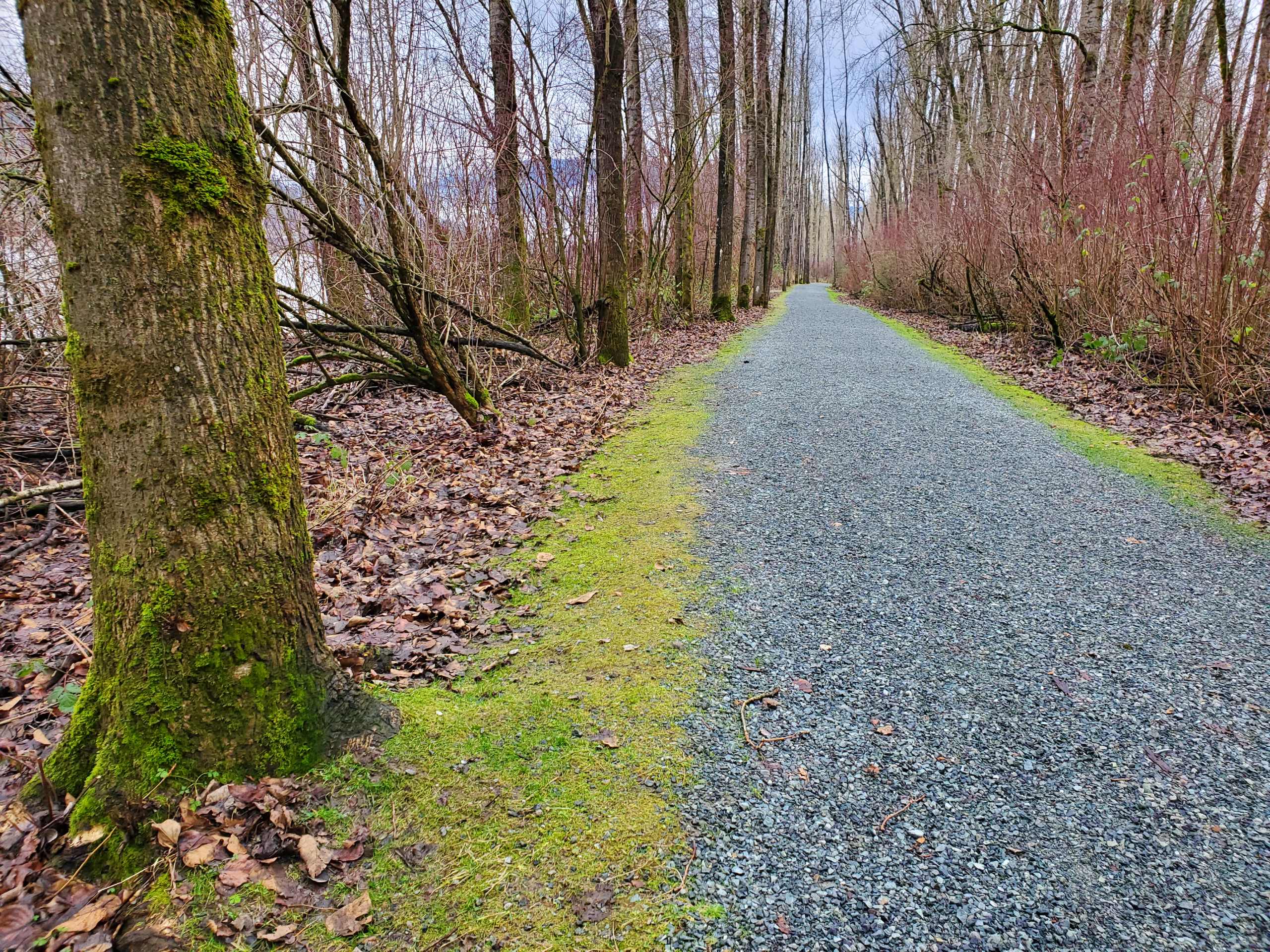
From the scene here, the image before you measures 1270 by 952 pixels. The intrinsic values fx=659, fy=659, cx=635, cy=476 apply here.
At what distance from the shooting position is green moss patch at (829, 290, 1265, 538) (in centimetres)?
432

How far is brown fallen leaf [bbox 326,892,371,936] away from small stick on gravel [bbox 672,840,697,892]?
2.64ft

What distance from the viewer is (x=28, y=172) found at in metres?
4.18

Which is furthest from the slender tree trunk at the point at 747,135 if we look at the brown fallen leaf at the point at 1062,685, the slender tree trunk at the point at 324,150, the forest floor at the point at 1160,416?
the brown fallen leaf at the point at 1062,685

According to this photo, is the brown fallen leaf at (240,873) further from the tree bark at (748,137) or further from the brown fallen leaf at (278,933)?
the tree bark at (748,137)

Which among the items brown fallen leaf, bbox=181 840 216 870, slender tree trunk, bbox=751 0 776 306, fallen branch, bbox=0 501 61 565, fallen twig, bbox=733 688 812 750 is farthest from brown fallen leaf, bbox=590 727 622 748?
slender tree trunk, bbox=751 0 776 306

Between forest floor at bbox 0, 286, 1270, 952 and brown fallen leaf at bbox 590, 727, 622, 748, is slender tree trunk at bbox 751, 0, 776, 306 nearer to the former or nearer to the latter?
forest floor at bbox 0, 286, 1270, 952

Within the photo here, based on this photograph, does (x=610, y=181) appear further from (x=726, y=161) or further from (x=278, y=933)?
(x=278, y=933)

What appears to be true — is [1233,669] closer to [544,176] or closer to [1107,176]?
[1107,176]

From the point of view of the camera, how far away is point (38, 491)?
394 cm

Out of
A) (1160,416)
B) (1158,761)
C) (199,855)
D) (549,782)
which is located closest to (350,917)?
(199,855)

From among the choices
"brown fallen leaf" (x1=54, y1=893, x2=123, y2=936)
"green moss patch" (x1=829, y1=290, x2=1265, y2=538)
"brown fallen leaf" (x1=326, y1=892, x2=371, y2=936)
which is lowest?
"brown fallen leaf" (x1=326, y1=892, x2=371, y2=936)

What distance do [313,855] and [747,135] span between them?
65.2 ft

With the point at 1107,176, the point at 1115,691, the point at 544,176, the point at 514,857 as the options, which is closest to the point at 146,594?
the point at 514,857

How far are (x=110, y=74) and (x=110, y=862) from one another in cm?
192
